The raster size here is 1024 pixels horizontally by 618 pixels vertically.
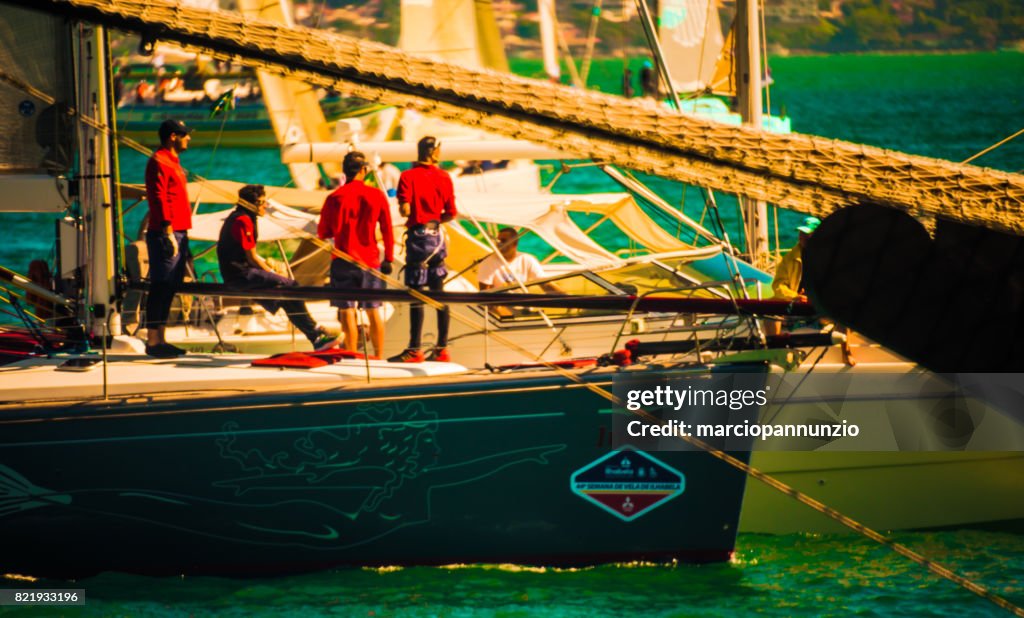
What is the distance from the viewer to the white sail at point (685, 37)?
25.0 m

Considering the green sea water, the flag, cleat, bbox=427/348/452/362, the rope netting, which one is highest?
the flag

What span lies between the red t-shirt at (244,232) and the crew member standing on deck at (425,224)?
1.05 m

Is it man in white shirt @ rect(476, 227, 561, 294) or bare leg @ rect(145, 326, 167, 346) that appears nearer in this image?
bare leg @ rect(145, 326, 167, 346)

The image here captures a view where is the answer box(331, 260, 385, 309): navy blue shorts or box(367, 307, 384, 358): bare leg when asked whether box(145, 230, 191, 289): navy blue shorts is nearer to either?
box(331, 260, 385, 309): navy blue shorts

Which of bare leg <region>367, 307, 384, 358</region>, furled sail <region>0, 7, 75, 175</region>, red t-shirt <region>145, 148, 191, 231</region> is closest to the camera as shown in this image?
furled sail <region>0, 7, 75, 175</region>

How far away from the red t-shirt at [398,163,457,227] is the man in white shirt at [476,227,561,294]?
1326 millimetres

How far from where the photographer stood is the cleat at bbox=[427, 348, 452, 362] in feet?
31.6

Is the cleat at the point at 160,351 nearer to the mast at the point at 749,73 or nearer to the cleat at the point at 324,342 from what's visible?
the cleat at the point at 324,342

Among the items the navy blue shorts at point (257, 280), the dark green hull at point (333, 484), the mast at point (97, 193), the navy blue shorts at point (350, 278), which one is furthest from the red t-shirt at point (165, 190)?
the dark green hull at point (333, 484)

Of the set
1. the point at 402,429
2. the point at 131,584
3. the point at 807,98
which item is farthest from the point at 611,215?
the point at 807,98

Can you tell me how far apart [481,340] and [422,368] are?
6.20 ft

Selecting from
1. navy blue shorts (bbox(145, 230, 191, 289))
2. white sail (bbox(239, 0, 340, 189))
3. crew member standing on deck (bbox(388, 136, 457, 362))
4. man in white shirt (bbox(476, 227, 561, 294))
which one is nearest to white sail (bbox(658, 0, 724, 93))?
white sail (bbox(239, 0, 340, 189))

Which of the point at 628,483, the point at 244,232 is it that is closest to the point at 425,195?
the point at 244,232

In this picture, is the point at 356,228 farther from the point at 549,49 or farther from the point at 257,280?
the point at 549,49
